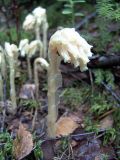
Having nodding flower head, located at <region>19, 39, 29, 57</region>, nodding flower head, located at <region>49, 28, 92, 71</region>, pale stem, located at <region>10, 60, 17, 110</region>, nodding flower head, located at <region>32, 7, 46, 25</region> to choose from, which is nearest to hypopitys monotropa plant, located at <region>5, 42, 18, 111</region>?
pale stem, located at <region>10, 60, 17, 110</region>

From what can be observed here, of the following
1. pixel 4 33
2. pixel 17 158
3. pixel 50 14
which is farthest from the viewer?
pixel 50 14

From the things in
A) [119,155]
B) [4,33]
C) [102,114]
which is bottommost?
[119,155]

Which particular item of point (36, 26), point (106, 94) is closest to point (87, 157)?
point (106, 94)

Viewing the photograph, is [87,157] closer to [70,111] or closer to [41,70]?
[70,111]

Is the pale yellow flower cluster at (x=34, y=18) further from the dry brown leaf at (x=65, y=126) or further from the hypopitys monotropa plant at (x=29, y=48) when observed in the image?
the dry brown leaf at (x=65, y=126)

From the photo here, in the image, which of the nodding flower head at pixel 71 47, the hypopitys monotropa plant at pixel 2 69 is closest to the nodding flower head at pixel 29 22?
the hypopitys monotropa plant at pixel 2 69

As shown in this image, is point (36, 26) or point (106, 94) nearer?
point (106, 94)

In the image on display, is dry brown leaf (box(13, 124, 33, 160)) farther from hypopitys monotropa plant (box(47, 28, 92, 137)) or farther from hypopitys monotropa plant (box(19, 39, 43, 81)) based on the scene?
hypopitys monotropa plant (box(19, 39, 43, 81))
